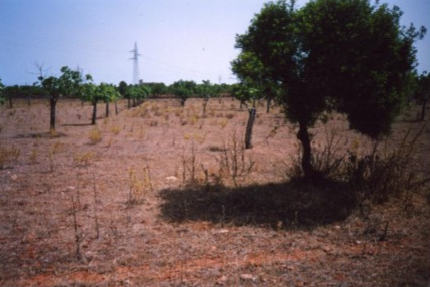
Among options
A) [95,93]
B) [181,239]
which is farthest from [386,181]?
[95,93]

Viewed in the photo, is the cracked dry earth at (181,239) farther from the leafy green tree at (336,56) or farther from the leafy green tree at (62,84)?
the leafy green tree at (62,84)

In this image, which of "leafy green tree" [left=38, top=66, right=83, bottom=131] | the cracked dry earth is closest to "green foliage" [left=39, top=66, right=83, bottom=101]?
"leafy green tree" [left=38, top=66, right=83, bottom=131]

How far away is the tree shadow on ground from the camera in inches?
259

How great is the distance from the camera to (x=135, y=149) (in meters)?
15.3

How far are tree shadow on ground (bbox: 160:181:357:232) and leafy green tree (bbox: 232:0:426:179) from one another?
222 centimetres

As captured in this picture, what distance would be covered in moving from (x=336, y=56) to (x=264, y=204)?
3.97 m

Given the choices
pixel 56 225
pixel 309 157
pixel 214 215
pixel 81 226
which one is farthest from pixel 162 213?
pixel 309 157

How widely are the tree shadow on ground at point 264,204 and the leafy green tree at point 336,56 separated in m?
2.22

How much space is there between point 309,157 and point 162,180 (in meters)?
4.74

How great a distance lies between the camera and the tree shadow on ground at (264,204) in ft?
21.6

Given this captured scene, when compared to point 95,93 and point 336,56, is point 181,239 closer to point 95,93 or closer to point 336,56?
point 336,56

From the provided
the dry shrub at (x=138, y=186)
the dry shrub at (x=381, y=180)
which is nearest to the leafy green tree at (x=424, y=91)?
the dry shrub at (x=381, y=180)

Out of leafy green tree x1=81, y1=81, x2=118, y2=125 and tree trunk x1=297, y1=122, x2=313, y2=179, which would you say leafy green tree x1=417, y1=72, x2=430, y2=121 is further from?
leafy green tree x1=81, y1=81, x2=118, y2=125

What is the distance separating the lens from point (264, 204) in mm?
7410
